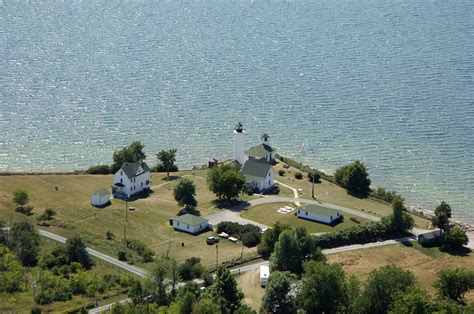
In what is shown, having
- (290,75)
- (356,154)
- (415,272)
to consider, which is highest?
(290,75)

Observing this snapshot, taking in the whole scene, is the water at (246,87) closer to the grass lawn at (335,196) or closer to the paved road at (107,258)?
the grass lawn at (335,196)

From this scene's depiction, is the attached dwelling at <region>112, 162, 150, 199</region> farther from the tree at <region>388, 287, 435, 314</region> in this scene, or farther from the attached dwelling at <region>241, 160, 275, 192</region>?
the tree at <region>388, 287, 435, 314</region>

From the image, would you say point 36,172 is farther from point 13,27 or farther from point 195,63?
point 13,27

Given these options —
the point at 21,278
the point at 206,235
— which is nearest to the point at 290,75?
the point at 206,235

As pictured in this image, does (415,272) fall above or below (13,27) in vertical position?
below

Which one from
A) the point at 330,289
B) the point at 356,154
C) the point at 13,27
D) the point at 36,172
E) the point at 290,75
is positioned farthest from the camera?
the point at 13,27

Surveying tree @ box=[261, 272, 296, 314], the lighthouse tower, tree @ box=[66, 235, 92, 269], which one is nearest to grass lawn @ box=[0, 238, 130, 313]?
tree @ box=[66, 235, 92, 269]
